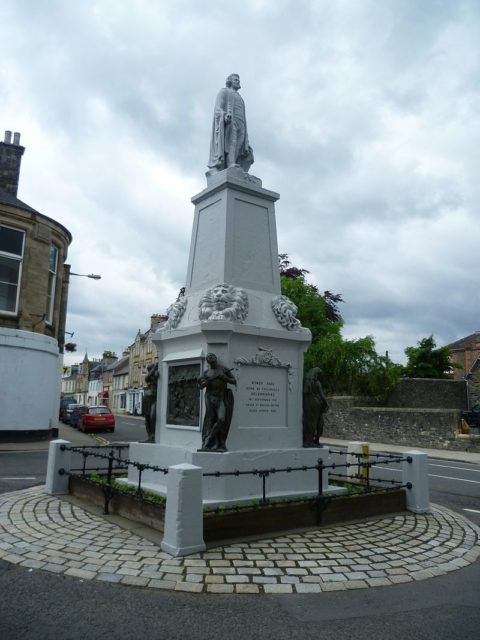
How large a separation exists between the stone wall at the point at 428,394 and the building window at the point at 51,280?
2269 centimetres

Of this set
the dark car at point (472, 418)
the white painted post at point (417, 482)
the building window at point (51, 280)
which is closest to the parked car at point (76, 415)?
the building window at point (51, 280)

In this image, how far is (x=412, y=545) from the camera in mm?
6039

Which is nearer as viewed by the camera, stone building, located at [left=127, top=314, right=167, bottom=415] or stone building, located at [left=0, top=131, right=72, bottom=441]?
stone building, located at [left=0, top=131, right=72, bottom=441]

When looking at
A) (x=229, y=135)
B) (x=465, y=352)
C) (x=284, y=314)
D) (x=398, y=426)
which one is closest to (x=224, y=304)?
(x=284, y=314)

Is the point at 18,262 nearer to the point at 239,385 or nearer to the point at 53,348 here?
the point at 53,348

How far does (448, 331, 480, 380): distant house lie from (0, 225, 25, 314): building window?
1556 inches

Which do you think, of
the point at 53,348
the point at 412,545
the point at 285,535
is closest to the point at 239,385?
the point at 285,535

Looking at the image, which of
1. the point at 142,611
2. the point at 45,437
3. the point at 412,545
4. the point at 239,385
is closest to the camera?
the point at 142,611

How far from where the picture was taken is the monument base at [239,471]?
690 cm

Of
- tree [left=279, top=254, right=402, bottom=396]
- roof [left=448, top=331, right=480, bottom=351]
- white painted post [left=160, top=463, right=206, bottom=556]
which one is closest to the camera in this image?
white painted post [left=160, top=463, right=206, bottom=556]

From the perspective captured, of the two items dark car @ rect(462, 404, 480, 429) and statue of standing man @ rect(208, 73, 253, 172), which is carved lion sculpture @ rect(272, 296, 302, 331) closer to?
statue of standing man @ rect(208, 73, 253, 172)

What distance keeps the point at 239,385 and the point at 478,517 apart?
178 inches

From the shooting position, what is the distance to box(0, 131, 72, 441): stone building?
64.0ft

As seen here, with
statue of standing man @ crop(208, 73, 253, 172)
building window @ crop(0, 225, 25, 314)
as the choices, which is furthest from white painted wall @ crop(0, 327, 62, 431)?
statue of standing man @ crop(208, 73, 253, 172)
